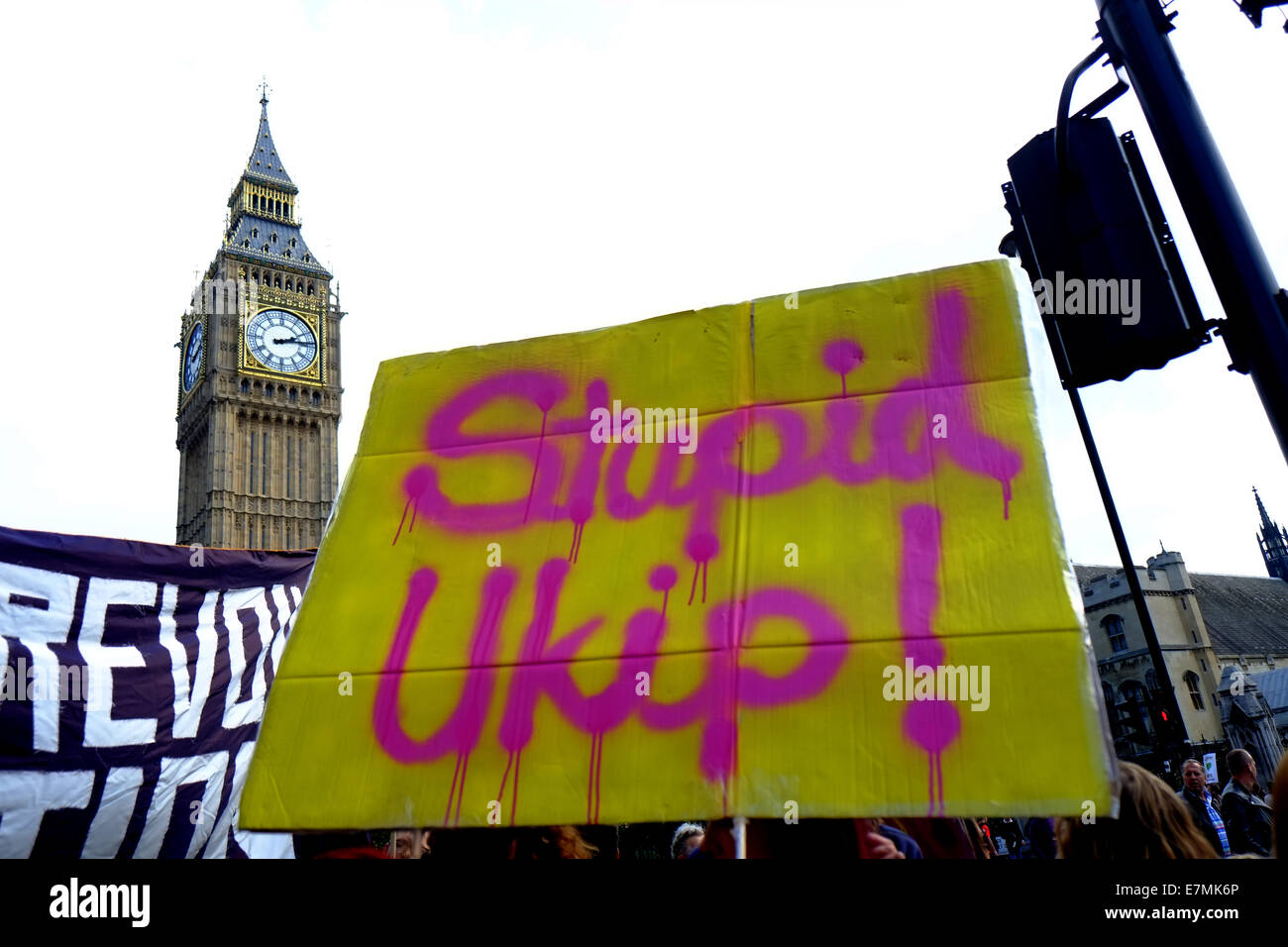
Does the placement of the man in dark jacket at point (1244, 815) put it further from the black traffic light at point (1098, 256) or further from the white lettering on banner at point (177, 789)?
the white lettering on banner at point (177, 789)

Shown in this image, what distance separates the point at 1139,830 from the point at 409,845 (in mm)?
3326

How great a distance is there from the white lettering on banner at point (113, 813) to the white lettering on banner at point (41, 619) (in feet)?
1.81

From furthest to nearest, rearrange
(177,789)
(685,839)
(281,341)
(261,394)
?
1. (281,341)
2. (261,394)
3. (177,789)
4. (685,839)

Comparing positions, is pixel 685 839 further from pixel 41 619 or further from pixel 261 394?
pixel 261 394

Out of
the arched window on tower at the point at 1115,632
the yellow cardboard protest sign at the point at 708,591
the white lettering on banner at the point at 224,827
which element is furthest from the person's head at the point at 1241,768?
the arched window on tower at the point at 1115,632

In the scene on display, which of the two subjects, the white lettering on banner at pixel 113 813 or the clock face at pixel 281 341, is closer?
the white lettering on banner at pixel 113 813

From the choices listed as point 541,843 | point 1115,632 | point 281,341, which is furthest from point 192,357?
point 541,843

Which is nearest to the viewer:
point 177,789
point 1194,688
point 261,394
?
point 177,789

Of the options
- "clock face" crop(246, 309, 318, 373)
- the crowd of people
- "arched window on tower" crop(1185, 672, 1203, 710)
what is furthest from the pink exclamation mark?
"clock face" crop(246, 309, 318, 373)

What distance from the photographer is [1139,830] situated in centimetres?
303

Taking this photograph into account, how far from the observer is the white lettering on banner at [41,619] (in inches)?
290
